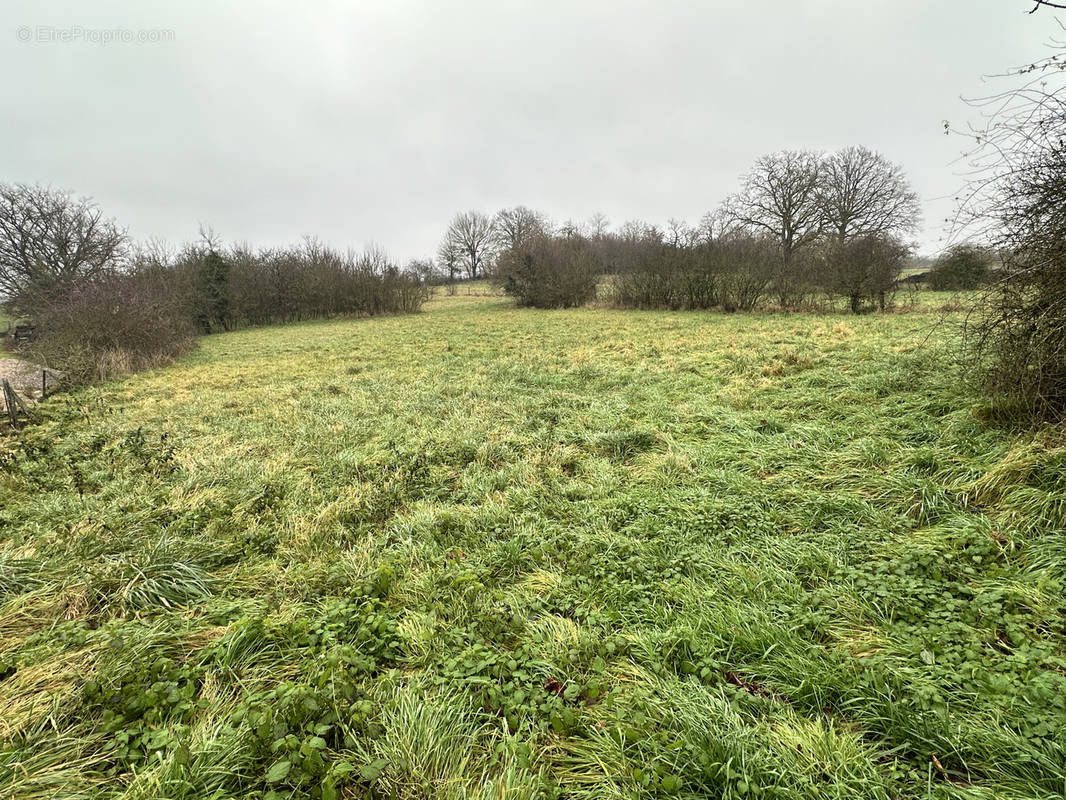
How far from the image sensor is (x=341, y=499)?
3.88 meters

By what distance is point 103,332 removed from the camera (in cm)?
1191

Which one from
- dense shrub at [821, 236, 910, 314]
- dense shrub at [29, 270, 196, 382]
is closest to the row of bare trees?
dense shrub at [821, 236, 910, 314]

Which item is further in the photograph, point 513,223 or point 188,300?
point 513,223

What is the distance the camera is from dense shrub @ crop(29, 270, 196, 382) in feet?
35.2

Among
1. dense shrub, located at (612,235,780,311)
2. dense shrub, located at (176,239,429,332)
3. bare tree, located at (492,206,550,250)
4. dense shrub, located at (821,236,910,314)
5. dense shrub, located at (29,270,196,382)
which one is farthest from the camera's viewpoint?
bare tree, located at (492,206,550,250)

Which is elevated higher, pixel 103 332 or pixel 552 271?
pixel 552 271

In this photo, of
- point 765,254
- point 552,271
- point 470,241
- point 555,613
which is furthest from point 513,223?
point 555,613

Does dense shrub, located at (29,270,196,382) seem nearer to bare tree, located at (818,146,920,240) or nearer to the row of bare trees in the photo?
the row of bare trees

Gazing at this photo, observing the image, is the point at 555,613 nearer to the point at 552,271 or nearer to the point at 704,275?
the point at 704,275

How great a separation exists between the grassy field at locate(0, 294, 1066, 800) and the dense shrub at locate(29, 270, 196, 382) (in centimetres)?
849

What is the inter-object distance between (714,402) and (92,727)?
21.4 ft

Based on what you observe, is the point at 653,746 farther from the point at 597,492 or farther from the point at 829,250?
the point at 829,250

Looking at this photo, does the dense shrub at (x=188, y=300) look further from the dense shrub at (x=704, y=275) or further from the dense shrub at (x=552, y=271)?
the dense shrub at (x=704, y=275)

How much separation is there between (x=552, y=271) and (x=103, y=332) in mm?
22725
